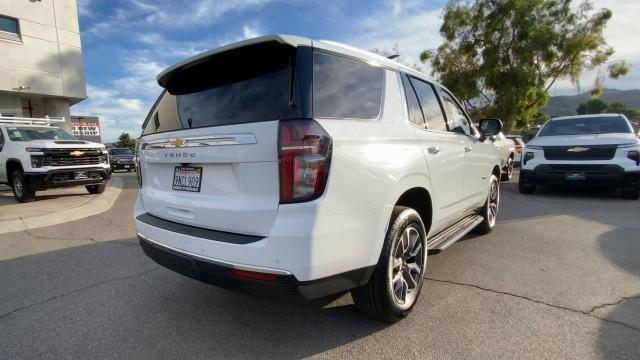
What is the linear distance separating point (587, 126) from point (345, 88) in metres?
8.51

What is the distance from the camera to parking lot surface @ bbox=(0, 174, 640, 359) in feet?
7.84

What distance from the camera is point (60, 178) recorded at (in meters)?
8.39

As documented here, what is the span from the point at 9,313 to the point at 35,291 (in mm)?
434

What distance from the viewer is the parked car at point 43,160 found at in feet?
26.7

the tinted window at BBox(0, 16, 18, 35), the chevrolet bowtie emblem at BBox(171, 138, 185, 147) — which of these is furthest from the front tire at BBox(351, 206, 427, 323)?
the tinted window at BBox(0, 16, 18, 35)

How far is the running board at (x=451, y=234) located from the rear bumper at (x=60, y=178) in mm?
8497

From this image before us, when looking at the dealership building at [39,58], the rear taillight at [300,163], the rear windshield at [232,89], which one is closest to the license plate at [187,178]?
the rear windshield at [232,89]

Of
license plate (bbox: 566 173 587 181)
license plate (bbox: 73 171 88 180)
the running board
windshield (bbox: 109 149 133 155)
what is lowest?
the running board

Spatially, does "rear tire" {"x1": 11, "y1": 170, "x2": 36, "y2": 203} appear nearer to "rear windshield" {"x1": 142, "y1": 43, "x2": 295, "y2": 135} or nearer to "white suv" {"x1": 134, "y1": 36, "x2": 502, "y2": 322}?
"white suv" {"x1": 134, "y1": 36, "x2": 502, "y2": 322}

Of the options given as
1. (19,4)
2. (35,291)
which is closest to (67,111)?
(19,4)

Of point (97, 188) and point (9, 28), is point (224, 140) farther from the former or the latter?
point (9, 28)

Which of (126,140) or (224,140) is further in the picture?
(126,140)

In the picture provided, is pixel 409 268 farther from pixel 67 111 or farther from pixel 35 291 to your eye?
pixel 67 111

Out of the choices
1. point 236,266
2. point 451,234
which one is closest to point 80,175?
point 236,266
